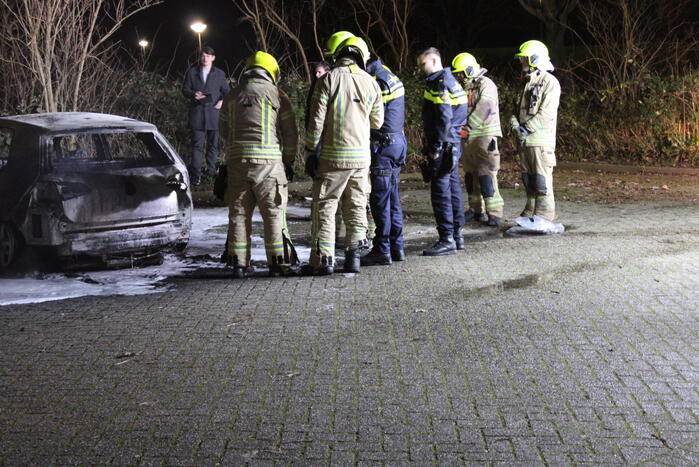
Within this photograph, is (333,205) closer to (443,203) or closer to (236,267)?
(236,267)

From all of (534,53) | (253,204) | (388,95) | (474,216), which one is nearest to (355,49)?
(388,95)

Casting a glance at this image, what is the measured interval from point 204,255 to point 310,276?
161 centimetres

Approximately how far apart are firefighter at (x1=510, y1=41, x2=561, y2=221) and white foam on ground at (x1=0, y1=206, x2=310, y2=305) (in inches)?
108

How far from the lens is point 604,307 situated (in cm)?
683

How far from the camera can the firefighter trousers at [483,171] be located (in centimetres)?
1067

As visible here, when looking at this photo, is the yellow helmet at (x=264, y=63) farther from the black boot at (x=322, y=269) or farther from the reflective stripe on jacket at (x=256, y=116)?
the black boot at (x=322, y=269)

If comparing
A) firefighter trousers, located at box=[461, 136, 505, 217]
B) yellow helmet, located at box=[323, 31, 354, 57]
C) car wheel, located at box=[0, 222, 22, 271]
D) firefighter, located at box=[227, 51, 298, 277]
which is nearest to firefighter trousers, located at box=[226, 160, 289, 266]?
firefighter, located at box=[227, 51, 298, 277]

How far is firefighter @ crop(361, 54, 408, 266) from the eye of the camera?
849 cm

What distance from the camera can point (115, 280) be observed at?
805 cm

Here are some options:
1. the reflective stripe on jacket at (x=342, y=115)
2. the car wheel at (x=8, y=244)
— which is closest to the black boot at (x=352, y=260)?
the reflective stripe on jacket at (x=342, y=115)

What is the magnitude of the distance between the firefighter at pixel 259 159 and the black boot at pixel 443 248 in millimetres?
1520

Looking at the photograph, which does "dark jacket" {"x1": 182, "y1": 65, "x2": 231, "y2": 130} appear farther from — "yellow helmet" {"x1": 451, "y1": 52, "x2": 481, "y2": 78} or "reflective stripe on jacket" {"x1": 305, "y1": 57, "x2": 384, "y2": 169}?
"reflective stripe on jacket" {"x1": 305, "y1": 57, "x2": 384, "y2": 169}

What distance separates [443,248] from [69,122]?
370cm

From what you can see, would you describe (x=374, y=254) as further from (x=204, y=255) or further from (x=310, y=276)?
(x=204, y=255)
